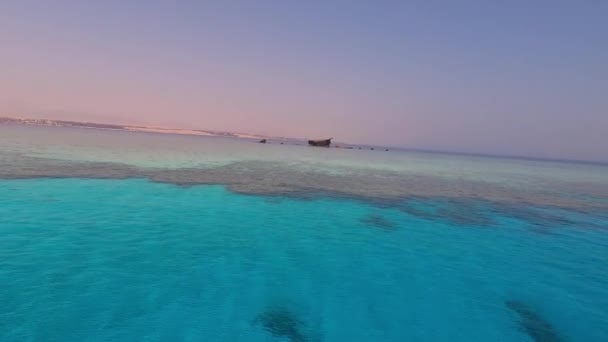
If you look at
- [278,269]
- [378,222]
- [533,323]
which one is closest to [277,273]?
[278,269]

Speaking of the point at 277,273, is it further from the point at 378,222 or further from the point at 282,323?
the point at 378,222

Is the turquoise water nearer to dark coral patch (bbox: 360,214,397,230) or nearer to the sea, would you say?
the sea

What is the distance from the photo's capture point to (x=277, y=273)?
38.1 ft

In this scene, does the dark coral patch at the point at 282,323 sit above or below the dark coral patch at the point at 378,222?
below

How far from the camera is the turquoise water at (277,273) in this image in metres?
8.43

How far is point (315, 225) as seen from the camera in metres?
17.8

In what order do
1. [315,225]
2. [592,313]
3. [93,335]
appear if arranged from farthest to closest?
[315,225], [592,313], [93,335]

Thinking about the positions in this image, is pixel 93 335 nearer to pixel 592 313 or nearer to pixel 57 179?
pixel 592 313

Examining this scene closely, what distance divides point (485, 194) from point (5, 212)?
37.0 metres

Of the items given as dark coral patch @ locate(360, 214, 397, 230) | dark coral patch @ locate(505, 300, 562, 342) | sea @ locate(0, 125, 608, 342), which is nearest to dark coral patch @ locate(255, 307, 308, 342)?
sea @ locate(0, 125, 608, 342)

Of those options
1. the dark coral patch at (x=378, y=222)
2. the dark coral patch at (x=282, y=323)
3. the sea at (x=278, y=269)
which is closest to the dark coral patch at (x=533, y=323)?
the sea at (x=278, y=269)

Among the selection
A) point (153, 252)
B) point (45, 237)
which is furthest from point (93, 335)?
point (45, 237)

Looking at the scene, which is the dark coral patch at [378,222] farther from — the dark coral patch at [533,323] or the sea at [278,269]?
the dark coral patch at [533,323]

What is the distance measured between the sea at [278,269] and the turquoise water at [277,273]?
0.19 feet
